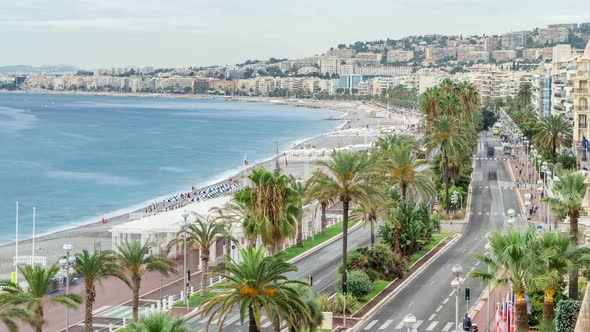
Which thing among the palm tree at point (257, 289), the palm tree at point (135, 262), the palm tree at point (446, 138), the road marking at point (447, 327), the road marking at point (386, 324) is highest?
the palm tree at point (446, 138)

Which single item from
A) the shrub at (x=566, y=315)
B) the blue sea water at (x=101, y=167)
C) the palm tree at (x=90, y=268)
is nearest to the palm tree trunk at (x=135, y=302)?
the palm tree at (x=90, y=268)

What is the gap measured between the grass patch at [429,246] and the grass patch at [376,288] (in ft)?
14.6

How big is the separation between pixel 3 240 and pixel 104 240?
35.5 ft

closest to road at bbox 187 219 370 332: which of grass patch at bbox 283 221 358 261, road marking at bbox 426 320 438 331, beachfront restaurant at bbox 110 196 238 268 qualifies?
grass patch at bbox 283 221 358 261

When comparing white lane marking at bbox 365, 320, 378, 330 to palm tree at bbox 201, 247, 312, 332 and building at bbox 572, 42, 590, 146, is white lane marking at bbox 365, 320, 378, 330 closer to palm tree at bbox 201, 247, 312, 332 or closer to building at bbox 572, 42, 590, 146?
palm tree at bbox 201, 247, 312, 332

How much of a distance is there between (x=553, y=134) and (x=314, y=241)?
1559 inches

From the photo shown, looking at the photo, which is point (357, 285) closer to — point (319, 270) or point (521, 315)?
point (319, 270)

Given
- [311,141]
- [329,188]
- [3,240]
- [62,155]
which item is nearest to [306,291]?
[329,188]

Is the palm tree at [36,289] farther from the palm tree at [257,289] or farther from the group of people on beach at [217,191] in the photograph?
the group of people on beach at [217,191]

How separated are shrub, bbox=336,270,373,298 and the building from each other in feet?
216

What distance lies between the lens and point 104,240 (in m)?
66.7

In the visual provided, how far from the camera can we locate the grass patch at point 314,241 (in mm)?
53675

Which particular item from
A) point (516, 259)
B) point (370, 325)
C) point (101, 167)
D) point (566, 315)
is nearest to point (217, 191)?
point (101, 167)

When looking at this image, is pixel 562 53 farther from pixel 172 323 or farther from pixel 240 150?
pixel 172 323
